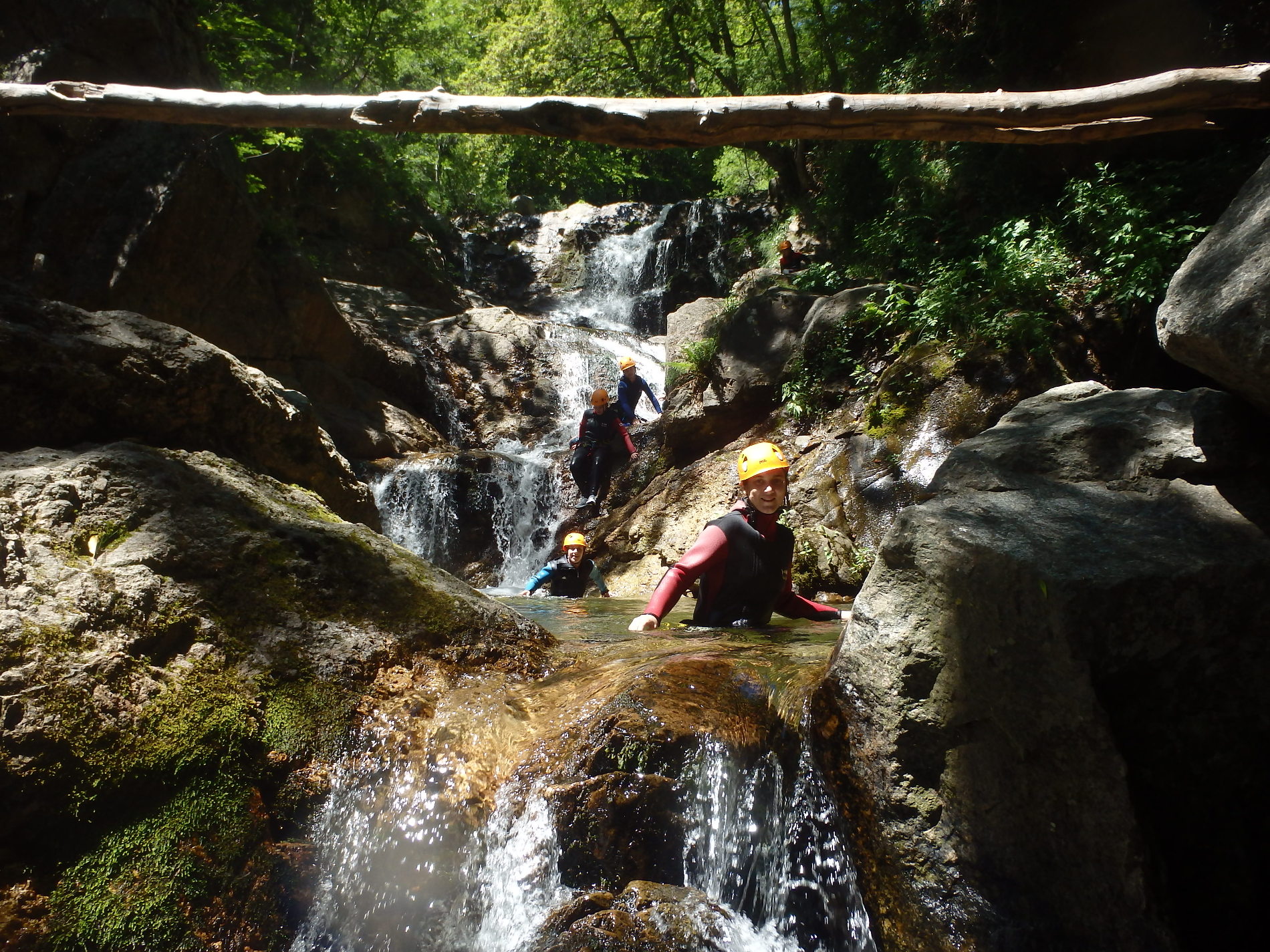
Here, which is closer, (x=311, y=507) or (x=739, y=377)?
(x=311, y=507)

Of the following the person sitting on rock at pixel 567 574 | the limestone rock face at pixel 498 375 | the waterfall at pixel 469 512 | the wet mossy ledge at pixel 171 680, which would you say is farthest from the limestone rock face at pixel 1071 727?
the limestone rock face at pixel 498 375

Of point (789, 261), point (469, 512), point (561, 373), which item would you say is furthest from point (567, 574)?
point (789, 261)

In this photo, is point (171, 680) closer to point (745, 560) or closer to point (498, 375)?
point (745, 560)

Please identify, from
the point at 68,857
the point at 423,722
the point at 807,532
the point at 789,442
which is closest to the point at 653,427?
the point at 789,442

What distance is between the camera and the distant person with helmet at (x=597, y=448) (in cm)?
1145

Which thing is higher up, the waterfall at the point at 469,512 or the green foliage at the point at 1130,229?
the green foliage at the point at 1130,229

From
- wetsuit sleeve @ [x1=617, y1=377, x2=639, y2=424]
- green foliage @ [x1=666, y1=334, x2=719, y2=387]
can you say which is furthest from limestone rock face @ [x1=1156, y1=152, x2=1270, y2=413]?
wetsuit sleeve @ [x1=617, y1=377, x2=639, y2=424]

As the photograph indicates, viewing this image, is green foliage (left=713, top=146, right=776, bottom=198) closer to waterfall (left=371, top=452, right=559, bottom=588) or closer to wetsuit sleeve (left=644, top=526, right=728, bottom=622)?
waterfall (left=371, top=452, right=559, bottom=588)

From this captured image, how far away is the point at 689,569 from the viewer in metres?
4.59

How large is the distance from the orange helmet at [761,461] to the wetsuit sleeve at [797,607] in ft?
2.96

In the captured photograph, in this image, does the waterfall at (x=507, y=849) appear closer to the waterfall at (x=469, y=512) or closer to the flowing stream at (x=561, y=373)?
the flowing stream at (x=561, y=373)

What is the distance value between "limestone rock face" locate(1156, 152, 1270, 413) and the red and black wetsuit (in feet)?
9.01

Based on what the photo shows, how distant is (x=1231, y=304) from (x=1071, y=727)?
131 centimetres

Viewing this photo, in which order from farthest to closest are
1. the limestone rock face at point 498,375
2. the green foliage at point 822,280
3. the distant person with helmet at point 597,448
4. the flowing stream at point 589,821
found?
the limestone rock face at point 498,375
the green foliage at point 822,280
the distant person with helmet at point 597,448
the flowing stream at point 589,821
